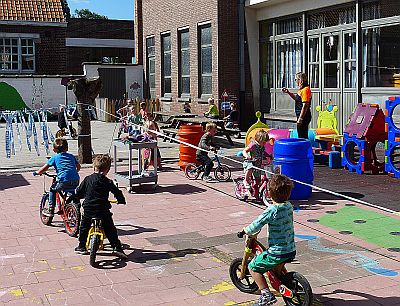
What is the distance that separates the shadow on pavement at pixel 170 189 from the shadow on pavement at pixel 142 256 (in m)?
3.98

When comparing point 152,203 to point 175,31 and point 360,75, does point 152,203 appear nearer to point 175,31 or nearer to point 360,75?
point 360,75

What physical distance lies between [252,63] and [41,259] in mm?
17354

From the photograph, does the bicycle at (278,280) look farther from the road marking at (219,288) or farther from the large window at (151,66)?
the large window at (151,66)

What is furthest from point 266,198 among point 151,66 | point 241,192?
point 151,66

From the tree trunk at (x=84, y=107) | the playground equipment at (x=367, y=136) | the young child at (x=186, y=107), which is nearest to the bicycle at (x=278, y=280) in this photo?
the playground equipment at (x=367, y=136)

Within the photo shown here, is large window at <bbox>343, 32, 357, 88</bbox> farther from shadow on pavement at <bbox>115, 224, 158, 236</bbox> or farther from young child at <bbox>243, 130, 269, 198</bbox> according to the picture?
shadow on pavement at <bbox>115, 224, 158, 236</bbox>

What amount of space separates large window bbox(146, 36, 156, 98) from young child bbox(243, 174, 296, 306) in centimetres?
2663

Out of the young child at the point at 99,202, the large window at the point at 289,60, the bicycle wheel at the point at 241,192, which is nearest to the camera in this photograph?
the young child at the point at 99,202

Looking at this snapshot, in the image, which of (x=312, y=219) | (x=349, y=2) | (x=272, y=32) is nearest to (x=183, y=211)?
(x=312, y=219)

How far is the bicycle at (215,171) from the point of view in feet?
42.4

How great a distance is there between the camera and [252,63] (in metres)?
23.6

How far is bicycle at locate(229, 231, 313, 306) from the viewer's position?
5348 mm

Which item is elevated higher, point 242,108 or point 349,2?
point 349,2

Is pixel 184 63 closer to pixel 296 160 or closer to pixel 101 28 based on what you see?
pixel 296 160
